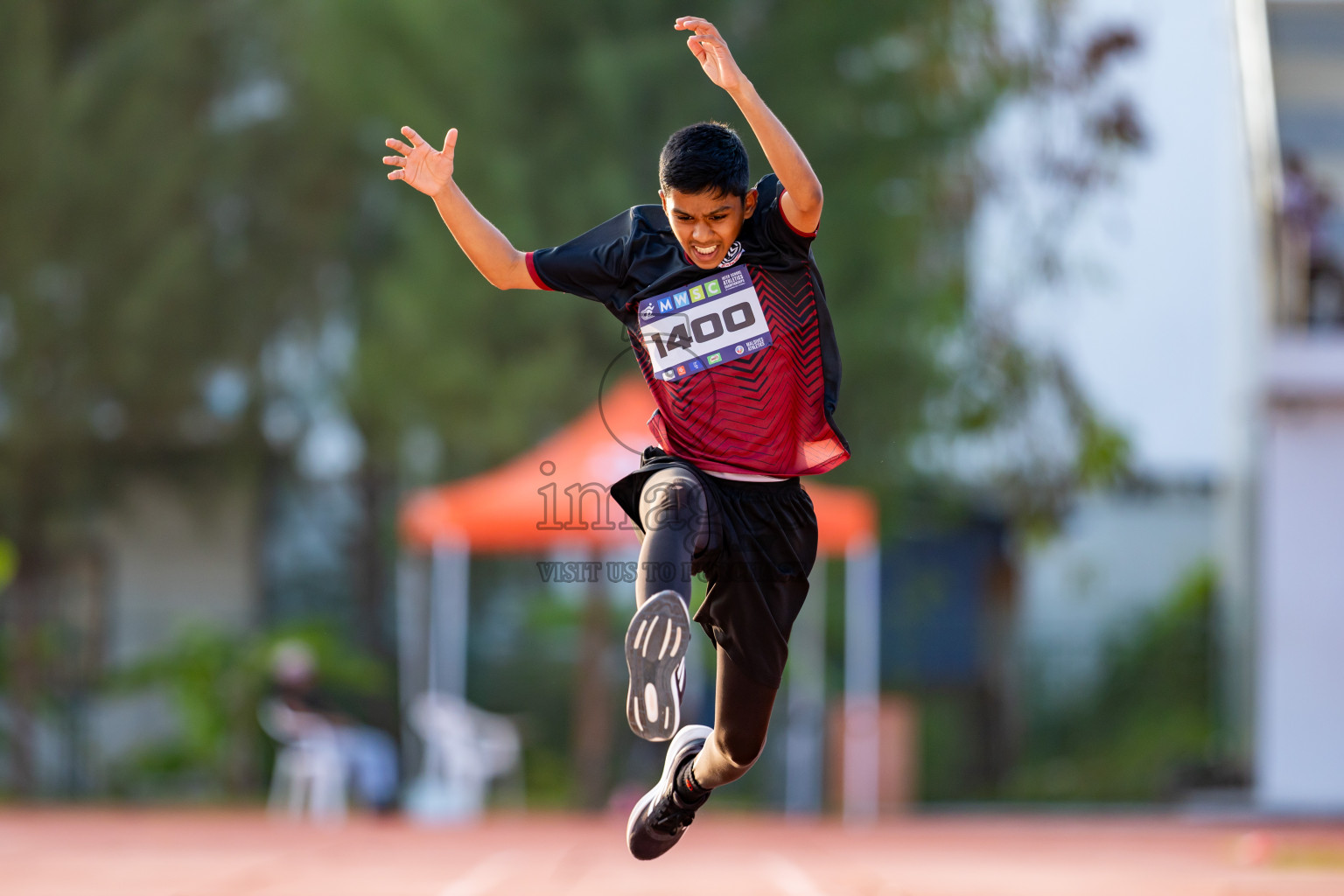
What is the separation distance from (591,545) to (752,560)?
9.07m

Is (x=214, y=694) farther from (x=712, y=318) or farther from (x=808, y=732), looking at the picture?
(x=712, y=318)

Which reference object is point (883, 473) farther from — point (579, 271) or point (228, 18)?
point (579, 271)

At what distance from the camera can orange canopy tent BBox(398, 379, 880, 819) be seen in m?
12.3

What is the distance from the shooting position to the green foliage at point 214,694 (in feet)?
53.5

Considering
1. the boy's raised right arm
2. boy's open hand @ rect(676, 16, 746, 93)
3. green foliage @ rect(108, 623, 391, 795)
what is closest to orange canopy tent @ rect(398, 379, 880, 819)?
green foliage @ rect(108, 623, 391, 795)

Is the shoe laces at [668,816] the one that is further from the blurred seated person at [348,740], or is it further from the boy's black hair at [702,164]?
the blurred seated person at [348,740]

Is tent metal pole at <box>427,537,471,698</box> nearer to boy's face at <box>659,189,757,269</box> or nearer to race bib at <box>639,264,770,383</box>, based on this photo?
race bib at <box>639,264,770,383</box>

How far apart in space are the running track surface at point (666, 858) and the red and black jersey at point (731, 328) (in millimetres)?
4612

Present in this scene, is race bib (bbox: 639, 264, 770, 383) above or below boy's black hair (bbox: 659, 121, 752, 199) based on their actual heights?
below

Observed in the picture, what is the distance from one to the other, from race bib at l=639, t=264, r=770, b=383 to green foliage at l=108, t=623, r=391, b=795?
41.7 ft

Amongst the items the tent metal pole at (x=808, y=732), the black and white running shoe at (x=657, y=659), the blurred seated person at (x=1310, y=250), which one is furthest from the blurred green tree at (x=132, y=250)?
the black and white running shoe at (x=657, y=659)

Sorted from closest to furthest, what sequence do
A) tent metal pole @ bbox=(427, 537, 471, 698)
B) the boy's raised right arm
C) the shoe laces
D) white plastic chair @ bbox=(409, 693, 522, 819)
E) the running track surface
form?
the boy's raised right arm, the shoe laces, the running track surface, white plastic chair @ bbox=(409, 693, 522, 819), tent metal pole @ bbox=(427, 537, 471, 698)

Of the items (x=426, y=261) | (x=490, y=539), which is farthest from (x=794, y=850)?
(x=426, y=261)

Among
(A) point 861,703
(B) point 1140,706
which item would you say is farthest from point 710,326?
(B) point 1140,706
